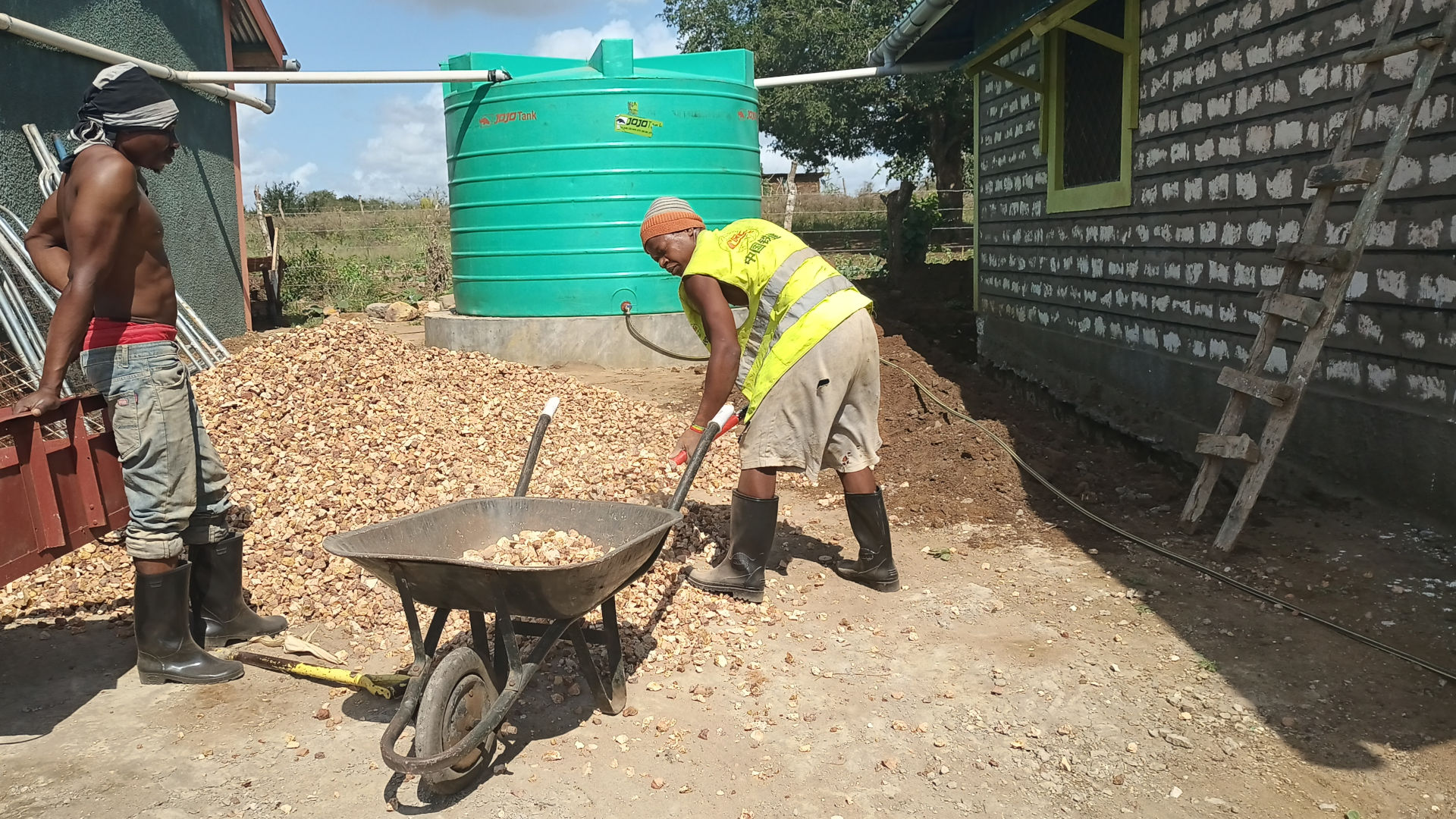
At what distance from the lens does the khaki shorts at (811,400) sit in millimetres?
4320

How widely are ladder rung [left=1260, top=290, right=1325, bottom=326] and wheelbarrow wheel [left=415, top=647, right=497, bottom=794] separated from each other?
3701 millimetres

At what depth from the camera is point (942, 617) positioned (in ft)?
14.3

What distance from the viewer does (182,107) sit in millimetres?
11141

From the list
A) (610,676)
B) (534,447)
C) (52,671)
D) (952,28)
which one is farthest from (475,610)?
(952,28)

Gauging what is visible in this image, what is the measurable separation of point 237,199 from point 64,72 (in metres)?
4.33

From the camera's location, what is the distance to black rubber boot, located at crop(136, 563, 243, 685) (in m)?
3.77

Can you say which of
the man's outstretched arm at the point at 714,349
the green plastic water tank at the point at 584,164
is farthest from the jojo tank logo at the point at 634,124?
the man's outstretched arm at the point at 714,349

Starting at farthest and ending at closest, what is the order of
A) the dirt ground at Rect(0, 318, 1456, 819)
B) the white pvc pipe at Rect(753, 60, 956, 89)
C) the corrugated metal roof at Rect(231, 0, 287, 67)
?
the corrugated metal roof at Rect(231, 0, 287, 67) → the white pvc pipe at Rect(753, 60, 956, 89) → the dirt ground at Rect(0, 318, 1456, 819)

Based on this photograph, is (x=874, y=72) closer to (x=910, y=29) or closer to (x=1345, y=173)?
(x=910, y=29)

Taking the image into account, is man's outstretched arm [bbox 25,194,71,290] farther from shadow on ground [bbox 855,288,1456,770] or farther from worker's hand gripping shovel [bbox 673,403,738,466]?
shadow on ground [bbox 855,288,1456,770]

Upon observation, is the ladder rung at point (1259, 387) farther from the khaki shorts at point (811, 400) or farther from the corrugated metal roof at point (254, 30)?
the corrugated metal roof at point (254, 30)

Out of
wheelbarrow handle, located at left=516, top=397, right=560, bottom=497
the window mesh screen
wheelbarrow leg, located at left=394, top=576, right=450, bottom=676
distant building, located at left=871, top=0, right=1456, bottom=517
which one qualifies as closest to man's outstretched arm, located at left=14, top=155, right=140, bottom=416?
wheelbarrow leg, located at left=394, top=576, right=450, bottom=676

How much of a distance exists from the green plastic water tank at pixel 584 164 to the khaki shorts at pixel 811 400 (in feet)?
20.5

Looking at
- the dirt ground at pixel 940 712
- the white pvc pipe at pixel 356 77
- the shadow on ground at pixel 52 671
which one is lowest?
the dirt ground at pixel 940 712
